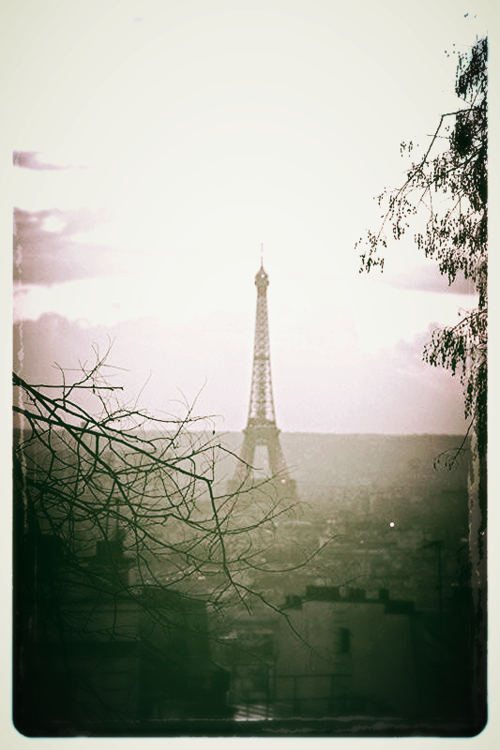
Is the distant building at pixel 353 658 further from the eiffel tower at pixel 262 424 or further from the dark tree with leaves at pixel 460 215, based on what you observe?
the dark tree with leaves at pixel 460 215

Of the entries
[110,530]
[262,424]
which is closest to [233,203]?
[262,424]

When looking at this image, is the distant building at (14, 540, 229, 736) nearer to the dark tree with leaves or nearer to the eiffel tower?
the eiffel tower

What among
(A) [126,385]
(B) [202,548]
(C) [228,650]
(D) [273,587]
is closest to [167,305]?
(A) [126,385]

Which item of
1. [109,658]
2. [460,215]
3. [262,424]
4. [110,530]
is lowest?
[109,658]

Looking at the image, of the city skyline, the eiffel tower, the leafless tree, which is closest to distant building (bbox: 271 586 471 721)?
the leafless tree

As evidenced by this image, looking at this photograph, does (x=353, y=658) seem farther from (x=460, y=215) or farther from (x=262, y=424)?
(x=460, y=215)

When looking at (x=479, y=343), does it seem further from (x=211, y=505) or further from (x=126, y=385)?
(x=126, y=385)
